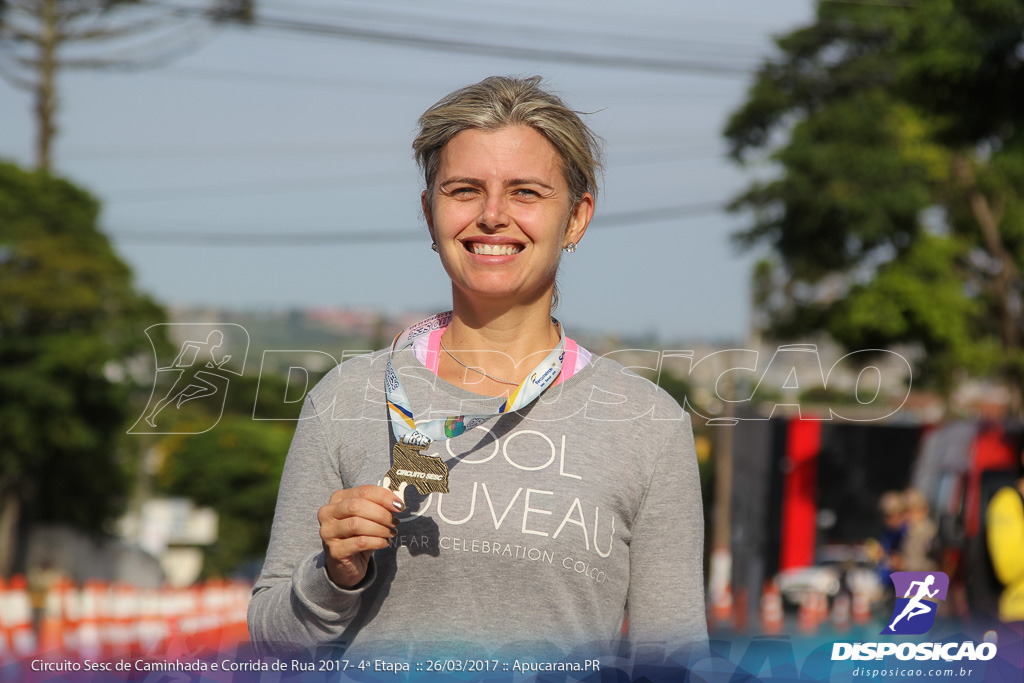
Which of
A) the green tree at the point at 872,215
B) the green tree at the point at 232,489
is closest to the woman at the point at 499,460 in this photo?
the green tree at the point at 872,215

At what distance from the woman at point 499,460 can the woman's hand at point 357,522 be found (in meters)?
0.02

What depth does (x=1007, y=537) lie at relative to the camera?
10.4 feet

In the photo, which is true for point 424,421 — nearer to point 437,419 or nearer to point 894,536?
point 437,419

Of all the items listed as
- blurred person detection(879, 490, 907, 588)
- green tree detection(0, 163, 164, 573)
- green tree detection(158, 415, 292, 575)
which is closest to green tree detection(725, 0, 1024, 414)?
blurred person detection(879, 490, 907, 588)

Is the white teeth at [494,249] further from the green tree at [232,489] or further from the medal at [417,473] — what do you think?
the green tree at [232,489]

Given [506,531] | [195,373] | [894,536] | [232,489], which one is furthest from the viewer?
[232,489]

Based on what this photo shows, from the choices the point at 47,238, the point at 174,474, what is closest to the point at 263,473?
the point at 174,474

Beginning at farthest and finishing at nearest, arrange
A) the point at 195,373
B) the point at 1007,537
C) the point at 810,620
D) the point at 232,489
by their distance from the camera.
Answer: the point at 232,489
the point at 810,620
the point at 1007,537
the point at 195,373

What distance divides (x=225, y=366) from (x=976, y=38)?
9113 millimetres

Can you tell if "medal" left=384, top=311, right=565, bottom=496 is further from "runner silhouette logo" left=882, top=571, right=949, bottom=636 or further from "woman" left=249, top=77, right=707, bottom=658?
"runner silhouette logo" left=882, top=571, right=949, bottom=636

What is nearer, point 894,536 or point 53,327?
point 894,536

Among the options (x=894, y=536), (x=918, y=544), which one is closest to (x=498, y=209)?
(x=918, y=544)

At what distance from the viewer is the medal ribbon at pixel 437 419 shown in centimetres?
169

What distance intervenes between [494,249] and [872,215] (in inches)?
770
